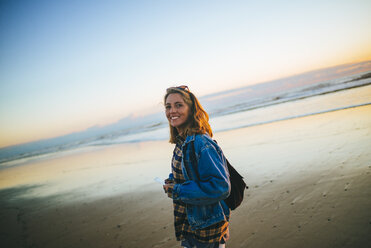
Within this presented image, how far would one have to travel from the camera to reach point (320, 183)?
4.32 m

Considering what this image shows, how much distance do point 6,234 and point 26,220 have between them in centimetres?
85

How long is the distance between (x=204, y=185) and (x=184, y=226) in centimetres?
73

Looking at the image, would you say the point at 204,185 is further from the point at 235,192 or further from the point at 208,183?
the point at 235,192

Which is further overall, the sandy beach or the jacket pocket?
the sandy beach

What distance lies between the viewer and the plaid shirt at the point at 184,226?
1791 millimetres

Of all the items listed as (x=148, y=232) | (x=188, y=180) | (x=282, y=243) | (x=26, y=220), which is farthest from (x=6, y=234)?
(x=282, y=243)

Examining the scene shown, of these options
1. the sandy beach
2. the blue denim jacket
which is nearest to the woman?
the blue denim jacket

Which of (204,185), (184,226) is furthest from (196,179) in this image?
(184,226)

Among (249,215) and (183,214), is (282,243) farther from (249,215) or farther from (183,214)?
(183,214)

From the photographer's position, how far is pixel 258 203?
162 inches

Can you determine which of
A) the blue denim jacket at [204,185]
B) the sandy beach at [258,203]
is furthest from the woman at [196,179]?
the sandy beach at [258,203]

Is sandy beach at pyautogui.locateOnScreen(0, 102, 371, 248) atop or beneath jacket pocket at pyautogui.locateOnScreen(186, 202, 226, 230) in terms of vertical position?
beneath

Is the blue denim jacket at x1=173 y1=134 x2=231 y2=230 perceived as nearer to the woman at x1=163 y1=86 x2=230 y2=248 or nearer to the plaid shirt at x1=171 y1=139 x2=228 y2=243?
the woman at x1=163 y1=86 x2=230 y2=248

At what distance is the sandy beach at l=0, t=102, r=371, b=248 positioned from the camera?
3.16 meters
